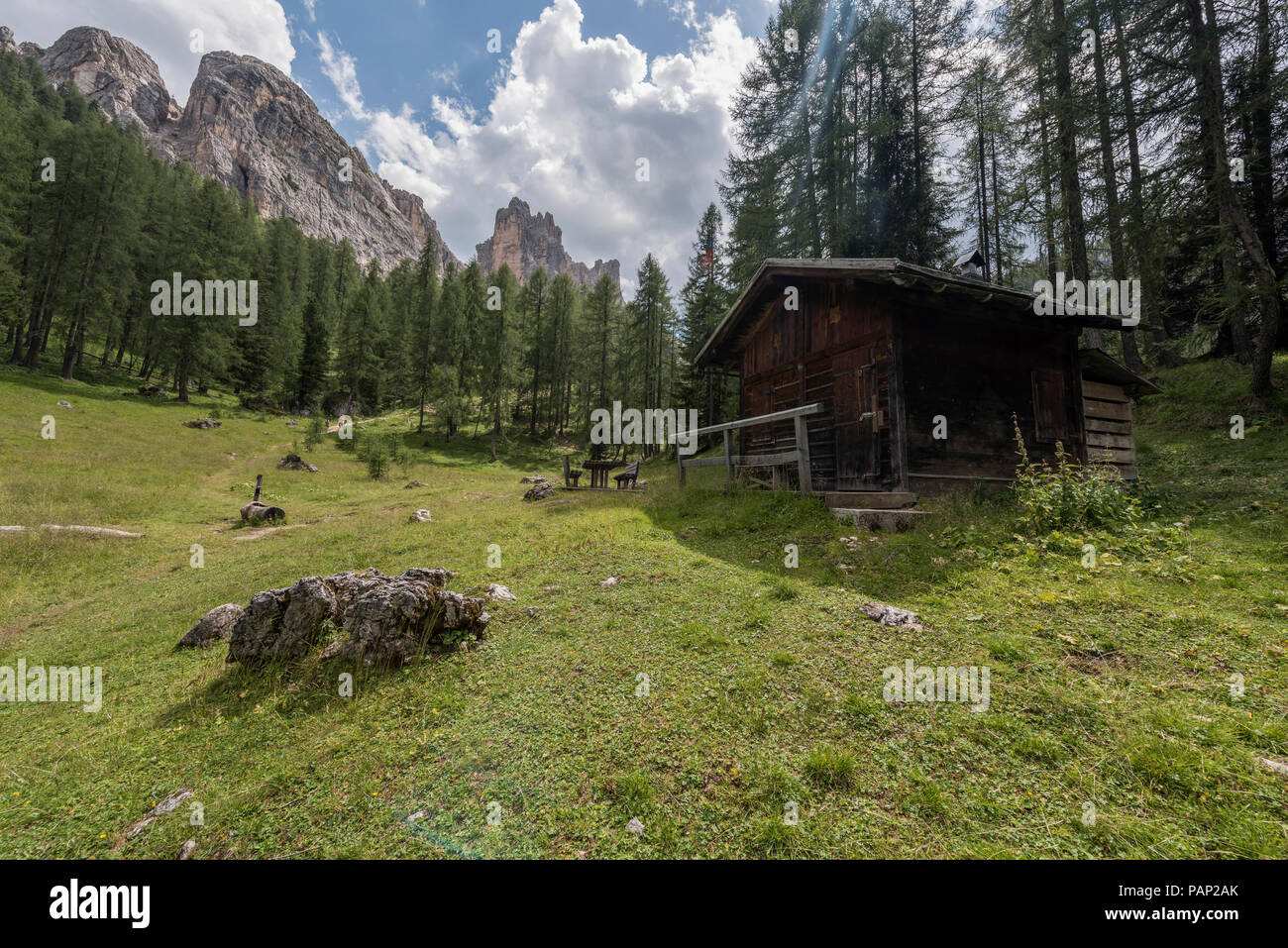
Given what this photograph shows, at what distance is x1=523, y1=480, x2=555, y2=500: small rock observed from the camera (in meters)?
16.6

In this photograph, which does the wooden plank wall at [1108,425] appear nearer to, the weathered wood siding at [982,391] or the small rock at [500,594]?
the weathered wood siding at [982,391]

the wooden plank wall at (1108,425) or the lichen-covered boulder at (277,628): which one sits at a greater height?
the wooden plank wall at (1108,425)

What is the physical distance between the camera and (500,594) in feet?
→ 21.0

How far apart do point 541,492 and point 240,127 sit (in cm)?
21462

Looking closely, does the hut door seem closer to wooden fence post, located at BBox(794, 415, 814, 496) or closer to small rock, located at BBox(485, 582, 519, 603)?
wooden fence post, located at BBox(794, 415, 814, 496)

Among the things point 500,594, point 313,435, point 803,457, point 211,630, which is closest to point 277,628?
point 211,630

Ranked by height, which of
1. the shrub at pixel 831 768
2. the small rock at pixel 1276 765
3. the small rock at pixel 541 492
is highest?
the small rock at pixel 541 492

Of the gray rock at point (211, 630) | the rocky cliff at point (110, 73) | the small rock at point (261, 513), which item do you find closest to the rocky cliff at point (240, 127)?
the rocky cliff at point (110, 73)

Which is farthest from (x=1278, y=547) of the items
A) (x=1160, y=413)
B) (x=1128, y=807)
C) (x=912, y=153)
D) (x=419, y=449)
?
(x=419, y=449)

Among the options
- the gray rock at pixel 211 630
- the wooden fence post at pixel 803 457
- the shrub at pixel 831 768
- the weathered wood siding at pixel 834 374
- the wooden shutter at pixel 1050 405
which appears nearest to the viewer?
the shrub at pixel 831 768

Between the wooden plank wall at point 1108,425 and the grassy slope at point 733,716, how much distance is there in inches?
117

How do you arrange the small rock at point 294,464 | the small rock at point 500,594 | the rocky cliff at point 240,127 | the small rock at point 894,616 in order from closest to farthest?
1. the small rock at point 894,616
2. the small rock at point 500,594
3. the small rock at point 294,464
4. the rocky cliff at point 240,127

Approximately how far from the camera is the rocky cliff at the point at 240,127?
447 ft
